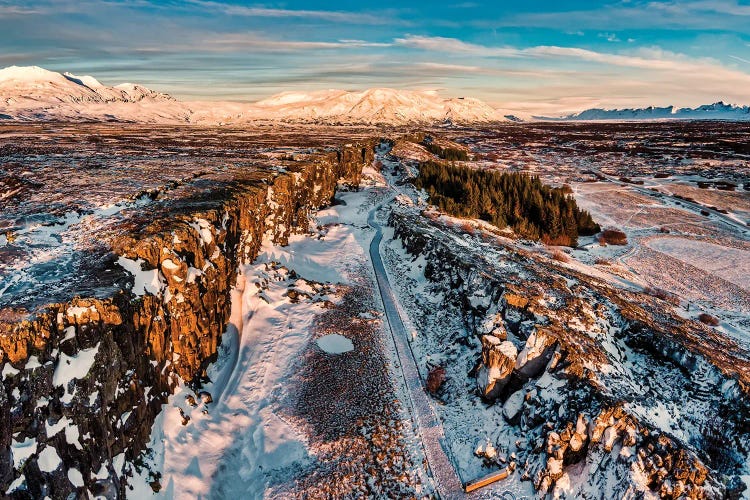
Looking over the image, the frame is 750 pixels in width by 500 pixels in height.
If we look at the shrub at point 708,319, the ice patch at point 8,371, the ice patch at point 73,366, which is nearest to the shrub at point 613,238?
the shrub at point 708,319

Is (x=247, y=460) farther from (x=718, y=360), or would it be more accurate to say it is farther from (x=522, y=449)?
(x=718, y=360)

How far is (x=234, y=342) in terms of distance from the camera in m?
21.1

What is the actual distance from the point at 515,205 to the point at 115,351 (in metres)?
42.4

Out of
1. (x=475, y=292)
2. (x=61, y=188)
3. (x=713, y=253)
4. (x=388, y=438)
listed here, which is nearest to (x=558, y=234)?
(x=713, y=253)

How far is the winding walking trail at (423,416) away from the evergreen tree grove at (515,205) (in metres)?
21.6

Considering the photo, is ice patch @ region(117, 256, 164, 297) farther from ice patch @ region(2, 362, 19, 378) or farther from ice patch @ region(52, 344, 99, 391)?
ice patch @ region(2, 362, 19, 378)

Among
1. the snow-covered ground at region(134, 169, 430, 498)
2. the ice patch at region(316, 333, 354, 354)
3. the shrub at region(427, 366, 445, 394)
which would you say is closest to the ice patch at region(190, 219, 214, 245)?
the snow-covered ground at region(134, 169, 430, 498)

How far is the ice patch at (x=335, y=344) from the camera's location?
67.0 feet

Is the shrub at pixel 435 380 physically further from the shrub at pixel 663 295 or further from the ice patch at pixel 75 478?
the shrub at pixel 663 295

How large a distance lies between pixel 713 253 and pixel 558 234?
11.9 metres

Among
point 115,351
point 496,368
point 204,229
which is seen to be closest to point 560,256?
point 496,368

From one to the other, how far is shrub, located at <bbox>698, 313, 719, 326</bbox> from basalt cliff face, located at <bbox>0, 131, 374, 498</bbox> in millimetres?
26079

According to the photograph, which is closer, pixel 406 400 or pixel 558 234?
pixel 406 400

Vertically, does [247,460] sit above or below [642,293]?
below
